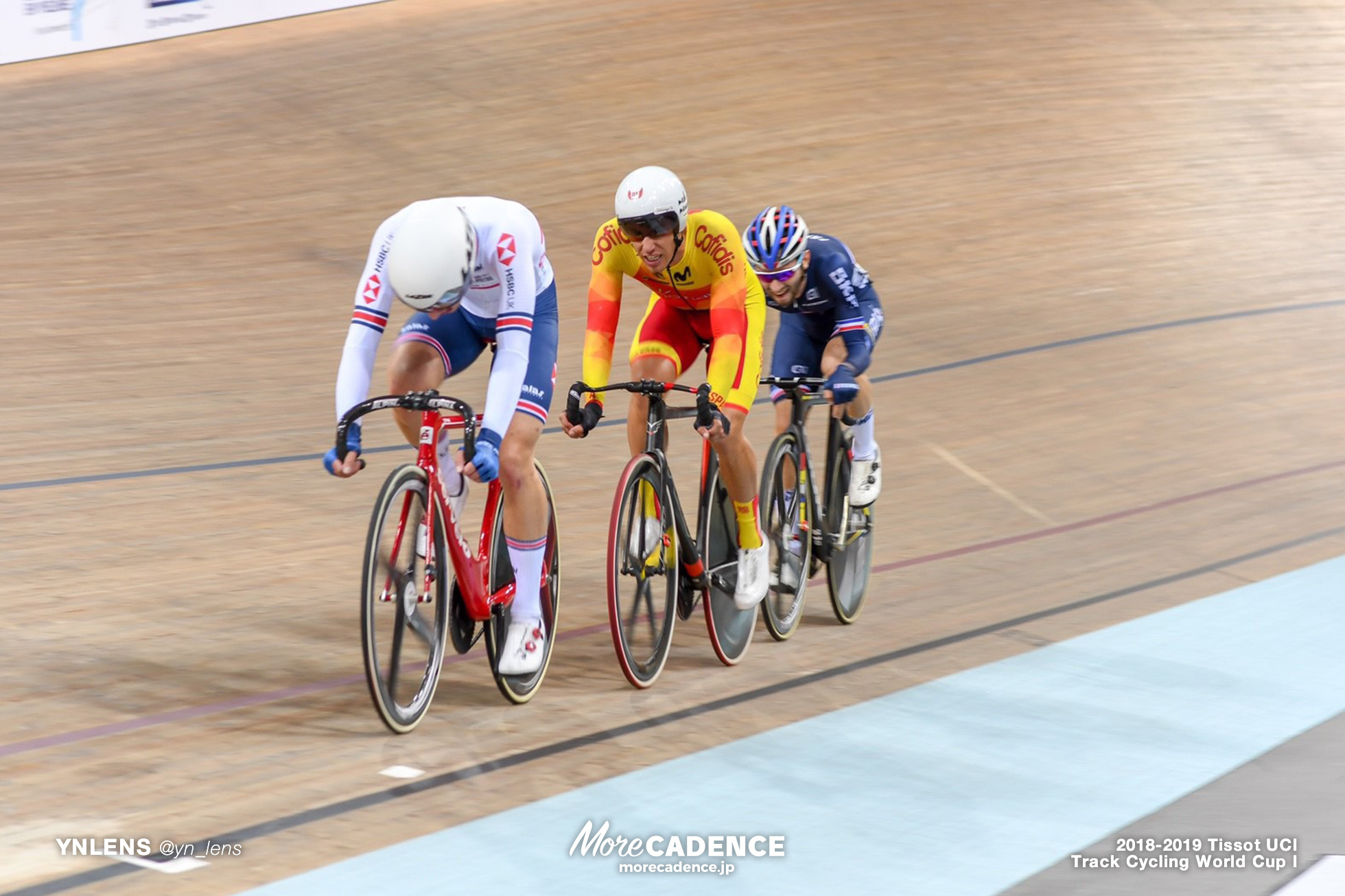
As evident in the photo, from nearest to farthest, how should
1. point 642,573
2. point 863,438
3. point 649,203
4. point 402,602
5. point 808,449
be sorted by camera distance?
Result: point 402,602
point 649,203
point 642,573
point 808,449
point 863,438

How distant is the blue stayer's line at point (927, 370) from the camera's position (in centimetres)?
471

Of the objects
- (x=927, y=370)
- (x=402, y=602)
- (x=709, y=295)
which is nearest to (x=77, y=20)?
(x=927, y=370)

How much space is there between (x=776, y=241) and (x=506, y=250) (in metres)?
1.01

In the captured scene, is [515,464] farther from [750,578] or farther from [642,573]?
[750,578]

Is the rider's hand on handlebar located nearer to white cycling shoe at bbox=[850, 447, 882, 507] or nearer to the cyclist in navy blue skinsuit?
the cyclist in navy blue skinsuit

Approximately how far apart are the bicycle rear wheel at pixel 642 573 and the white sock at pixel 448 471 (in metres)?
0.38

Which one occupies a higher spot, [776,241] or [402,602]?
[776,241]

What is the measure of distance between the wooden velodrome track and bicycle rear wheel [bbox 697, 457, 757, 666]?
3.7 inches

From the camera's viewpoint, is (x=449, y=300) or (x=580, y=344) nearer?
(x=449, y=300)

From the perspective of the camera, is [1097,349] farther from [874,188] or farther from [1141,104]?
[1141,104]

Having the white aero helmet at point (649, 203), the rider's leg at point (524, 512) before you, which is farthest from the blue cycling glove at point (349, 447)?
→ the white aero helmet at point (649, 203)

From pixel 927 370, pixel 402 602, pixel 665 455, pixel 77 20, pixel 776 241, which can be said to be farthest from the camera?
pixel 77 20

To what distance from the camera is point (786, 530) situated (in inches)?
155

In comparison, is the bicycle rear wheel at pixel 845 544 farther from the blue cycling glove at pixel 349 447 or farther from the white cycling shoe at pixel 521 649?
the blue cycling glove at pixel 349 447
